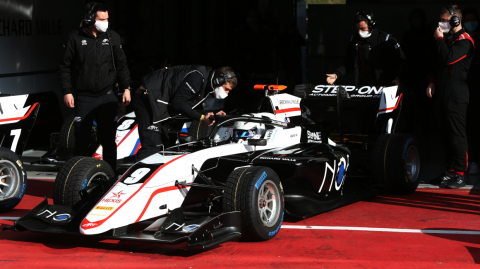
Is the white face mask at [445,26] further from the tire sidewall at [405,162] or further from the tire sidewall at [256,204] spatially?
the tire sidewall at [256,204]

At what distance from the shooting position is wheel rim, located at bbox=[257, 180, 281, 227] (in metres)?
5.19

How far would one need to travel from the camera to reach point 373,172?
22.3ft

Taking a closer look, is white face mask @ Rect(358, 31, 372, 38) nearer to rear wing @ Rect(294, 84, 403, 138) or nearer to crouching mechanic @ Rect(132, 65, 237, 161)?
rear wing @ Rect(294, 84, 403, 138)

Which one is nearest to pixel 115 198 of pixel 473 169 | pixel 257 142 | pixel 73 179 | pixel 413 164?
pixel 73 179

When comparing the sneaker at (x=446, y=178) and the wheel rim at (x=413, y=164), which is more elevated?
the wheel rim at (x=413, y=164)

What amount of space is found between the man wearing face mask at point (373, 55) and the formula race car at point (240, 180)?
37cm

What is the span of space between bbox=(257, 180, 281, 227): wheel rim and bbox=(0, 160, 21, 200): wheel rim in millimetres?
2560

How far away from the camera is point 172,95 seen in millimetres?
6277

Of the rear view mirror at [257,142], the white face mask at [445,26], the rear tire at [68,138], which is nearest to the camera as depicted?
the rear view mirror at [257,142]

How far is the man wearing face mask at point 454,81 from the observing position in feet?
23.7

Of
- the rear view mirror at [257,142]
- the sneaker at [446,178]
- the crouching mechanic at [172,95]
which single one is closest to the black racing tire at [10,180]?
the crouching mechanic at [172,95]

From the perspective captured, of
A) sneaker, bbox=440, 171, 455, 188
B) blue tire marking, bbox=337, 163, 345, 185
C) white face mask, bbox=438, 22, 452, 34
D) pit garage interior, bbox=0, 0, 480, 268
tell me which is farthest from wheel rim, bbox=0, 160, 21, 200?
white face mask, bbox=438, 22, 452, 34

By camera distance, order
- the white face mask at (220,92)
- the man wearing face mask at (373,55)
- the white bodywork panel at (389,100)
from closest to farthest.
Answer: the white face mask at (220,92) → the white bodywork panel at (389,100) → the man wearing face mask at (373,55)

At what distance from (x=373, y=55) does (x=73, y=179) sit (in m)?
3.92
